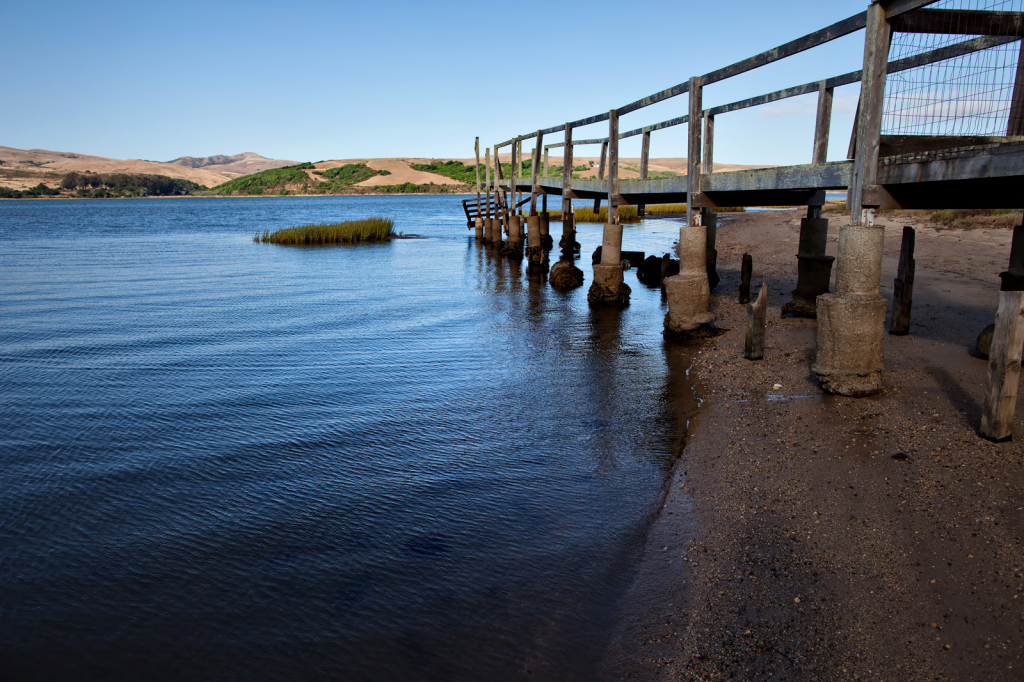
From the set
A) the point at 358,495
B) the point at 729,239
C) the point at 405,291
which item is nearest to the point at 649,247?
the point at 729,239

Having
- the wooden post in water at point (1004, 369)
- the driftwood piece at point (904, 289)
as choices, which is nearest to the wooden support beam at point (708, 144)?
the driftwood piece at point (904, 289)

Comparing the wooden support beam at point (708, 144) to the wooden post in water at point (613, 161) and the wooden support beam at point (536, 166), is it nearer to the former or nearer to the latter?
the wooden post in water at point (613, 161)

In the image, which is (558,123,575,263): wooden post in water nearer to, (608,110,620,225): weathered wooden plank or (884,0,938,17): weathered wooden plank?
(608,110,620,225): weathered wooden plank

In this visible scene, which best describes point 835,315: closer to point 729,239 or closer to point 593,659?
point 593,659

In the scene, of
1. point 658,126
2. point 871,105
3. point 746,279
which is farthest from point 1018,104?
point 658,126

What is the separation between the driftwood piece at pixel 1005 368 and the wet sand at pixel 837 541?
16 cm

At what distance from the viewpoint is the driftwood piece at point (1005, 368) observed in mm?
4945

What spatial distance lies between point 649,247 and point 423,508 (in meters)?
25.9

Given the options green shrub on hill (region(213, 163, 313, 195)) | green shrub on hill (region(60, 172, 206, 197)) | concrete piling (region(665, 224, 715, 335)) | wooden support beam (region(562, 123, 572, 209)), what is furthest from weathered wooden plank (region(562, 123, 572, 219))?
green shrub on hill (region(213, 163, 313, 195))

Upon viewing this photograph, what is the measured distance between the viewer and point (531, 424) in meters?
7.11

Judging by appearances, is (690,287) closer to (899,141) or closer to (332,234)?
(899,141)

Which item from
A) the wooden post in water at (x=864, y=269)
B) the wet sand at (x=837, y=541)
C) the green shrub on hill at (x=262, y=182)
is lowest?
the wet sand at (x=837, y=541)

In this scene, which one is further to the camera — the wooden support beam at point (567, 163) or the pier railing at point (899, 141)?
the wooden support beam at point (567, 163)

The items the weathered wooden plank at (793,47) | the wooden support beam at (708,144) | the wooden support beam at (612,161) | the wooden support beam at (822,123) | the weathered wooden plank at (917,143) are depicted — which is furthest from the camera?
the wooden support beam at (612,161)
